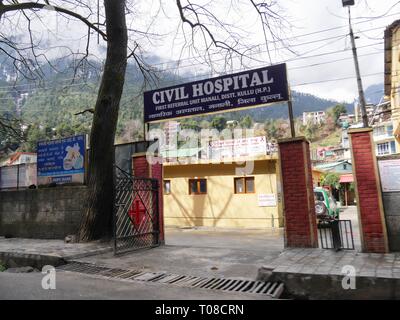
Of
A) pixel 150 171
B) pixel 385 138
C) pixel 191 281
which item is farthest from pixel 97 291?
pixel 385 138

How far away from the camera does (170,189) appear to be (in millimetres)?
20844

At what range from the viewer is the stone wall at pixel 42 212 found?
10.5 meters

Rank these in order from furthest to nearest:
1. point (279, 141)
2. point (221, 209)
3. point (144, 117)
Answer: point (221, 209) < point (144, 117) < point (279, 141)

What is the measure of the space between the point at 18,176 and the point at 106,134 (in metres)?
4.86

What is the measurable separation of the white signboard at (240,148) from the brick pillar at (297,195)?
11.2 metres

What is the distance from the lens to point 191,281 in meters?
5.84

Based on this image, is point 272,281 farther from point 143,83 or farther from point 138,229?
point 143,83

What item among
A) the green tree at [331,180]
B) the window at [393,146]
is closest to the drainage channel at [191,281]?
the green tree at [331,180]

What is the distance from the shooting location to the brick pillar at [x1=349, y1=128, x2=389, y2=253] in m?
6.68

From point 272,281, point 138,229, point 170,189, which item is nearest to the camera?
point 272,281

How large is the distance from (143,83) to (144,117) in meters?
3.08

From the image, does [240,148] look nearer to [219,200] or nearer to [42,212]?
[219,200]

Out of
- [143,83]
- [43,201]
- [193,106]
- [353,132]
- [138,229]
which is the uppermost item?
[143,83]
